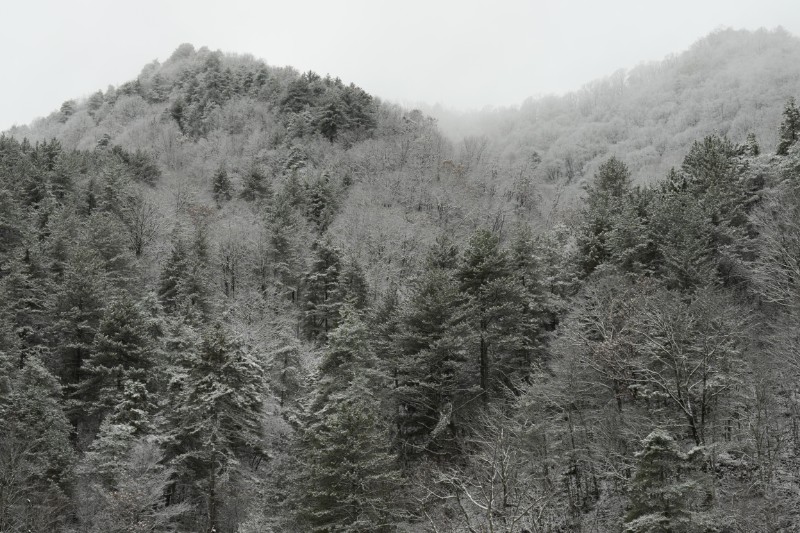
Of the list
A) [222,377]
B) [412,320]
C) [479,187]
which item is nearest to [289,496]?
[222,377]

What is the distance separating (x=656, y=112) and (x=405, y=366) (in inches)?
4502

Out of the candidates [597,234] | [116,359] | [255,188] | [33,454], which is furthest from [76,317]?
[255,188]

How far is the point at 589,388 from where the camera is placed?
23.1m

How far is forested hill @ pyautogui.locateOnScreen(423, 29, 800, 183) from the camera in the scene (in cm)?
9899

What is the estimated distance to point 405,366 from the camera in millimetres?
27656

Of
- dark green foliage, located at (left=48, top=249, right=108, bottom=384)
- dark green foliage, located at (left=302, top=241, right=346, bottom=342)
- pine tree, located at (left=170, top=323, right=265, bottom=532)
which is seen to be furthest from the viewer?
dark green foliage, located at (left=302, top=241, right=346, bottom=342)

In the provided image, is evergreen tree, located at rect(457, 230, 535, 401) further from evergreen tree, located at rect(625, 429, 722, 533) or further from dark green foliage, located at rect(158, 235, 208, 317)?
dark green foliage, located at rect(158, 235, 208, 317)

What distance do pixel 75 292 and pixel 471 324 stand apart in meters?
23.5

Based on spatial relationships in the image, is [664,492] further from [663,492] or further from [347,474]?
[347,474]

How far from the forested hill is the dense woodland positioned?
61.3 meters


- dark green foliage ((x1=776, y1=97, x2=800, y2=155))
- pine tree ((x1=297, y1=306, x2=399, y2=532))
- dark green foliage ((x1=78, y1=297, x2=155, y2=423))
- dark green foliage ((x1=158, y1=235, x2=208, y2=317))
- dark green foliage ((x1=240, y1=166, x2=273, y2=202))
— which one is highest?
dark green foliage ((x1=240, y1=166, x2=273, y2=202))

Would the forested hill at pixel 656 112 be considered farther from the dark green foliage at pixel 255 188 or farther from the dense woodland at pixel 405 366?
the dense woodland at pixel 405 366

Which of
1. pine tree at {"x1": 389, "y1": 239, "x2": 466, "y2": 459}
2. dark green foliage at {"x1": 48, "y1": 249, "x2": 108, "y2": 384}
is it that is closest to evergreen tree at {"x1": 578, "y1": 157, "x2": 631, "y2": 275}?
pine tree at {"x1": 389, "y1": 239, "x2": 466, "y2": 459}

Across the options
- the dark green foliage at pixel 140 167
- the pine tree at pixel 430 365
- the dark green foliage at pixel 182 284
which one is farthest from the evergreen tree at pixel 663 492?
the dark green foliage at pixel 140 167
